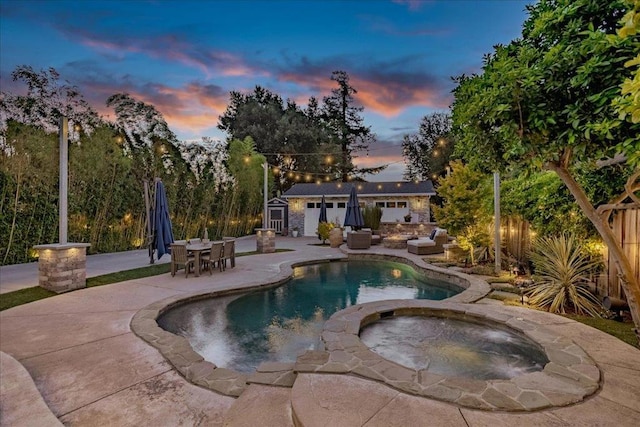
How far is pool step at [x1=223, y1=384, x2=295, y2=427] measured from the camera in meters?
2.34

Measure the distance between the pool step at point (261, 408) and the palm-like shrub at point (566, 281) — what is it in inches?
190

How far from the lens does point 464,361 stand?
3.75 m

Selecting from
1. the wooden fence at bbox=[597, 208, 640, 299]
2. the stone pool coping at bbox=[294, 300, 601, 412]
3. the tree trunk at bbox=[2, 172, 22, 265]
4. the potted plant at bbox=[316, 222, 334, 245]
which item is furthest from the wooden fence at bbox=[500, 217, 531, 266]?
the tree trunk at bbox=[2, 172, 22, 265]

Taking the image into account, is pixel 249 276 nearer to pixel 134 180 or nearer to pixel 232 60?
pixel 134 180

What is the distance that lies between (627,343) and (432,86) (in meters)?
13.9

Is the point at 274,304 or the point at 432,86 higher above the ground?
the point at 432,86

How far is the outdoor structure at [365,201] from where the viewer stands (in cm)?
1834

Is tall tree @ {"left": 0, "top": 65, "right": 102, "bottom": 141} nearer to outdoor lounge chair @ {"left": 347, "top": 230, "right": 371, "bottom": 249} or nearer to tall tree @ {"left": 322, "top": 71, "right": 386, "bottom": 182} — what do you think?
outdoor lounge chair @ {"left": 347, "top": 230, "right": 371, "bottom": 249}

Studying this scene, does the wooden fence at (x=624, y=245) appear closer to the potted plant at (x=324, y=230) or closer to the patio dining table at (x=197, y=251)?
the patio dining table at (x=197, y=251)

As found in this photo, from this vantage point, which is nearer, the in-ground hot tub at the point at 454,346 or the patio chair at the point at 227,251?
the in-ground hot tub at the point at 454,346

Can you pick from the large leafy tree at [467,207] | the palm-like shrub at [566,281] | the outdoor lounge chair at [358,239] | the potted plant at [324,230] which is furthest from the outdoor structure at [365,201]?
the palm-like shrub at [566,281]

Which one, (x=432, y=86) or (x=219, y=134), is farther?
(x=219, y=134)

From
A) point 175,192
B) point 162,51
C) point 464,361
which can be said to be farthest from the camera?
point 175,192

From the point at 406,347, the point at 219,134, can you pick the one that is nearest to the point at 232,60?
the point at 406,347
